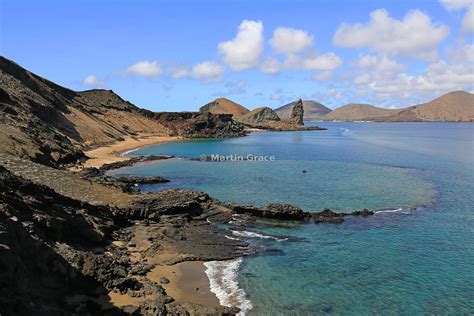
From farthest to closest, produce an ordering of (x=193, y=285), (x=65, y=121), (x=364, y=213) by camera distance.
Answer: (x=65, y=121), (x=364, y=213), (x=193, y=285)

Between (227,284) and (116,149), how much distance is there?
289ft

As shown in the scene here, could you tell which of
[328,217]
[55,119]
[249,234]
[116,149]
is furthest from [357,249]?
[55,119]

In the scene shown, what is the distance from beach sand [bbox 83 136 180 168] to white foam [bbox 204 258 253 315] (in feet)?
168

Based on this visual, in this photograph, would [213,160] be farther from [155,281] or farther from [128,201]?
[155,281]

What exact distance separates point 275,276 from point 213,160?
6548 cm

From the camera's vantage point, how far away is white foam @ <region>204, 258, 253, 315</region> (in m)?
22.8

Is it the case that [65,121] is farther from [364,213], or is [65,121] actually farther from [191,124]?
[364,213]

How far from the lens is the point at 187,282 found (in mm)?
25438

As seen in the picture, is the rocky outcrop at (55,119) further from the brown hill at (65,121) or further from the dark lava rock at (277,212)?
the dark lava rock at (277,212)

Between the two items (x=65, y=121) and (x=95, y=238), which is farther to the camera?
(x=65, y=121)

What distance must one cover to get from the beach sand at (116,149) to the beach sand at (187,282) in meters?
50.5

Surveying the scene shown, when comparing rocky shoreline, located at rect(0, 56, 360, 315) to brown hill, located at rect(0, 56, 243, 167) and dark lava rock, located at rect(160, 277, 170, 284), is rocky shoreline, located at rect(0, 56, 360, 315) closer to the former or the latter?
dark lava rock, located at rect(160, 277, 170, 284)

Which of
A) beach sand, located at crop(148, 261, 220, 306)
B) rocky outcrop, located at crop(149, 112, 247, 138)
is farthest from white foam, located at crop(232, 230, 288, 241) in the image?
rocky outcrop, located at crop(149, 112, 247, 138)

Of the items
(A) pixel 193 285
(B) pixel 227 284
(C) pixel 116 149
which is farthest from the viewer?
(C) pixel 116 149
